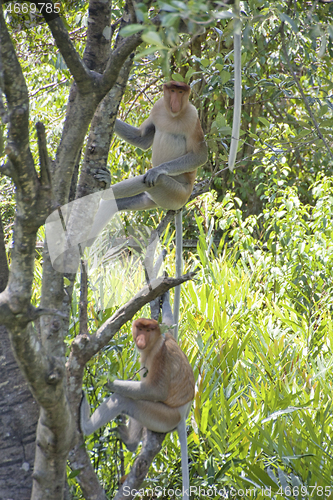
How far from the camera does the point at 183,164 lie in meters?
2.21

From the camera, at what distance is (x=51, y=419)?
1017mm

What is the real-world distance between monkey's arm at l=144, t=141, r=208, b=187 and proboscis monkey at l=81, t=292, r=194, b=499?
2.29 feet

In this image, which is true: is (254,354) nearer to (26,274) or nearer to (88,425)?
(88,425)

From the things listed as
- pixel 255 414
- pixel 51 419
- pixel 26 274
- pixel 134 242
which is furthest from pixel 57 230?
pixel 255 414

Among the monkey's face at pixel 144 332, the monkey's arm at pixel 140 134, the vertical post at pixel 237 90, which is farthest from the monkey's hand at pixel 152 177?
the vertical post at pixel 237 90

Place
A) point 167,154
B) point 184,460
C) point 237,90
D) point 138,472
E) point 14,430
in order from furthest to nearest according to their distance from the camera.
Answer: point 167,154 < point 184,460 < point 138,472 < point 14,430 < point 237,90

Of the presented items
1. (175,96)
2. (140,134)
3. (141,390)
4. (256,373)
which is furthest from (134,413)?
(175,96)

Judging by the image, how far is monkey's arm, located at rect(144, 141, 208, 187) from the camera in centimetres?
214

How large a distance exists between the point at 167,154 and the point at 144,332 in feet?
3.06

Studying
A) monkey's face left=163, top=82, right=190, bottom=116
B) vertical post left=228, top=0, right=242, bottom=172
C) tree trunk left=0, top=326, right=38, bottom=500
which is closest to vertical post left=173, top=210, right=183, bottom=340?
monkey's face left=163, top=82, right=190, bottom=116

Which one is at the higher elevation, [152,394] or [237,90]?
[237,90]

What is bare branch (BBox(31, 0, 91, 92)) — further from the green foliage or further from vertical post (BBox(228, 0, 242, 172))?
the green foliage

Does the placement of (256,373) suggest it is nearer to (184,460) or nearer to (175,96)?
(184,460)

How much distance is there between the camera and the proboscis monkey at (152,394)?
6.42 ft
